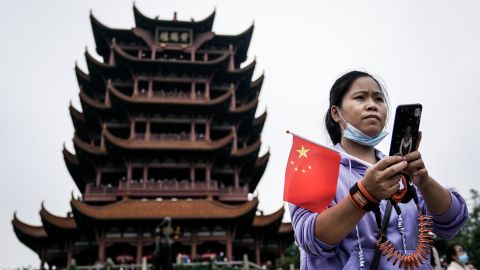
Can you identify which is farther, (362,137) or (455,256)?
(455,256)

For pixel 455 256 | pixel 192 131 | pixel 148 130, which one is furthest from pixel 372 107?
pixel 148 130

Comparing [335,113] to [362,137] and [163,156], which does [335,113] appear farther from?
[163,156]

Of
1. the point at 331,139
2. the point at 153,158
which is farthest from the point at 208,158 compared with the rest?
the point at 331,139

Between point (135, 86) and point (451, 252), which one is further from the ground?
point (135, 86)

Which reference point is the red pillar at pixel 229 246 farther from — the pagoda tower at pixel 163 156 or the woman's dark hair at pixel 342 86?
the woman's dark hair at pixel 342 86

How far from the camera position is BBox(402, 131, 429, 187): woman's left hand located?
117 cm

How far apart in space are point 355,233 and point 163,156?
16818 mm

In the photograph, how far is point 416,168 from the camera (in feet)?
3.93

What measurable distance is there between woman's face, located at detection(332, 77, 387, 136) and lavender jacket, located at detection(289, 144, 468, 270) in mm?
149

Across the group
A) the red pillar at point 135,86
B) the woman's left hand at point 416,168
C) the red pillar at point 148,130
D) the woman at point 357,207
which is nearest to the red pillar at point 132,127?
the red pillar at point 148,130

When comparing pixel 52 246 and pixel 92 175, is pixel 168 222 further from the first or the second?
pixel 92 175

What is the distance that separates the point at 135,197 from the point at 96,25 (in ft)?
33.7

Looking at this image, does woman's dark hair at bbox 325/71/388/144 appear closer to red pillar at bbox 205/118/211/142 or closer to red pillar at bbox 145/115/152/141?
red pillar at bbox 205/118/211/142

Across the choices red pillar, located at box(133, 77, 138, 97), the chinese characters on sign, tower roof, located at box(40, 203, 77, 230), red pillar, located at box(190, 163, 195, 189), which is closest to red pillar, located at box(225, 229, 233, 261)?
red pillar, located at box(190, 163, 195, 189)
